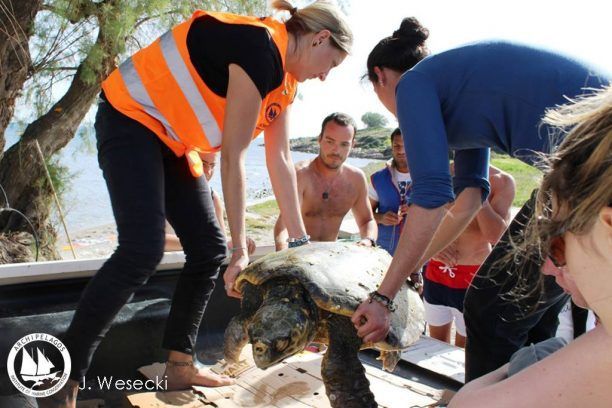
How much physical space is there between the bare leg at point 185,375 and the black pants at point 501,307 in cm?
103

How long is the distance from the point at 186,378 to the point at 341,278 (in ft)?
2.74

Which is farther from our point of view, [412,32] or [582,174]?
[412,32]

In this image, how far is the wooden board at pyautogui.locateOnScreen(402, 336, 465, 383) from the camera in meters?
2.57

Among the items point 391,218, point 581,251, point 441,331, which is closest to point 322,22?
point 581,251

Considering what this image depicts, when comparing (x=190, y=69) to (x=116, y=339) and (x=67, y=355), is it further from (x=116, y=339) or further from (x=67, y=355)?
(x=116, y=339)

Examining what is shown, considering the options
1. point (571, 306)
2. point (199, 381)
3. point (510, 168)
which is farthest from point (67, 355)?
point (510, 168)

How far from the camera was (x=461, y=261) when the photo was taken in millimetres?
3416

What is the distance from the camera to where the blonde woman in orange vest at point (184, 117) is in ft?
6.60

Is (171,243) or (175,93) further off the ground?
(175,93)

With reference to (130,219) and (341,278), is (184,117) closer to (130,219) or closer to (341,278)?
(130,219)

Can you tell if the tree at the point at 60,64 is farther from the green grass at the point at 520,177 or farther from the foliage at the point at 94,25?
the green grass at the point at 520,177

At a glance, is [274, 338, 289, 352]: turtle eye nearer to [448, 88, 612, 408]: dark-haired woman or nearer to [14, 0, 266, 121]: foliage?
[448, 88, 612, 408]: dark-haired woman

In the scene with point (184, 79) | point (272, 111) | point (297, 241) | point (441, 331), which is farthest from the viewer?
point (441, 331)

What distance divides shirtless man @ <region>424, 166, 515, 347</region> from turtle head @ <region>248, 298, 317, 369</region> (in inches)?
67.2
